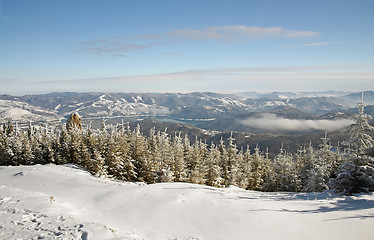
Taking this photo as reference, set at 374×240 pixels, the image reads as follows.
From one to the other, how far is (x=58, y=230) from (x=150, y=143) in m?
30.6

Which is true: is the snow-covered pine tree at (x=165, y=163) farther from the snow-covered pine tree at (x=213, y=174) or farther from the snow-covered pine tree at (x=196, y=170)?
the snow-covered pine tree at (x=213, y=174)

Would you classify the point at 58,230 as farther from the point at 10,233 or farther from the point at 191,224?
the point at 191,224

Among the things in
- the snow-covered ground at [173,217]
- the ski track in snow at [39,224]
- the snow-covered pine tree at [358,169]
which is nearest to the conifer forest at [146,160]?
the snow-covered pine tree at [358,169]

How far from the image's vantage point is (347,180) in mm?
16047

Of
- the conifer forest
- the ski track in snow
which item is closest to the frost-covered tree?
the conifer forest

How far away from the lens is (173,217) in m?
12.1

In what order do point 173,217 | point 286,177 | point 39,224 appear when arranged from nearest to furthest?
point 39,224 → point 173,217 → point 286,177

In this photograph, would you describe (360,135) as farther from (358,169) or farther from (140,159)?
(140,159)

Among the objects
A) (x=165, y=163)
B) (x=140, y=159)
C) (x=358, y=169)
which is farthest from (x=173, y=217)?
(x=140, y=159)

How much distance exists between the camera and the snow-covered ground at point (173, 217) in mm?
9305

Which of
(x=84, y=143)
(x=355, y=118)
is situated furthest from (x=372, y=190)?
(x=84, y=143)

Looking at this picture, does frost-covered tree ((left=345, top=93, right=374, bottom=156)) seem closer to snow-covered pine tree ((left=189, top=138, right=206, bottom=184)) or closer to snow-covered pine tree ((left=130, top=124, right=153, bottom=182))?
snow-covered pine tree ((left=189, top=138, right=206, bottom=184))

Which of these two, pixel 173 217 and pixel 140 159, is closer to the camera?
pixel 173 217

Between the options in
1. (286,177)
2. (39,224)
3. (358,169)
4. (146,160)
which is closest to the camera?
(39,224)
